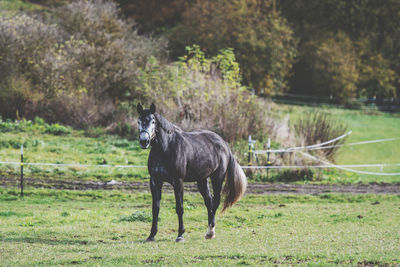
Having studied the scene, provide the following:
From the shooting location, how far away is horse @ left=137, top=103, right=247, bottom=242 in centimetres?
1067

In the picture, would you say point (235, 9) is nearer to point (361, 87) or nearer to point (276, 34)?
point (276, 34)

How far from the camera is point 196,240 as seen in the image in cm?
1153

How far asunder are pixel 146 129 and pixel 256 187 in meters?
10.5

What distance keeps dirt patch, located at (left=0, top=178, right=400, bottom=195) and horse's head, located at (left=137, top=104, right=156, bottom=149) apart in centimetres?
880

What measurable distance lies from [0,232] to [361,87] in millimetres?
44506

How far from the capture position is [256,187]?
20.1m

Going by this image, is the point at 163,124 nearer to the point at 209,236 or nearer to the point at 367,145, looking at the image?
the point at 209,236

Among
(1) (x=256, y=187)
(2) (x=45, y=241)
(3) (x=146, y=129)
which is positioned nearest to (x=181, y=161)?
(3) (x=146, y=129)

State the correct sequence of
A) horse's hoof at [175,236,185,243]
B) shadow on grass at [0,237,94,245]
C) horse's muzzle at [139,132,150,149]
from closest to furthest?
horse's muzzle at [139,132,150,149]
shadow on grass at [0,237,94,245]
horse's hoof at [175,236,185,243]

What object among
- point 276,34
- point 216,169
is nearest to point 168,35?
point 276,34

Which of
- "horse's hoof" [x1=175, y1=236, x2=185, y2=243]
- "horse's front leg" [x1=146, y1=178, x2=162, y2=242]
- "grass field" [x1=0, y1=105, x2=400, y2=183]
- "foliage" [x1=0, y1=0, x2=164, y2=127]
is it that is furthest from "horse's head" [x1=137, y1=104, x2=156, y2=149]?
"foliage" [x1=0, y1=0, x2=164, y2=127]

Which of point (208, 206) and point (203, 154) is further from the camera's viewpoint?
point (208, 206)

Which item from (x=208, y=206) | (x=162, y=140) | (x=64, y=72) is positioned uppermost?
(x=64, y=72)

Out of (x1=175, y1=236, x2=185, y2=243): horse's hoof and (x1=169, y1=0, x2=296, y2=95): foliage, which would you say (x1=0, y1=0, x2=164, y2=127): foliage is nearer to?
(x1=169, y1=0, x2=296, y2=95): foliage
